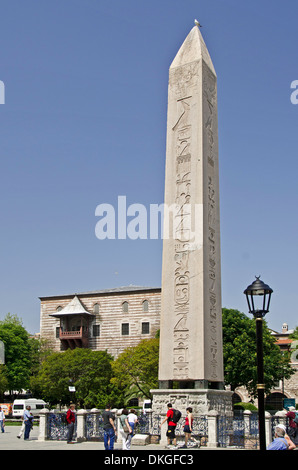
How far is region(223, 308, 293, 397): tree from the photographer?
152 feet

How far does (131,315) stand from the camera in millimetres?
59656

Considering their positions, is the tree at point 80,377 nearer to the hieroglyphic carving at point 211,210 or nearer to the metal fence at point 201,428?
the metal fence at point 201,428

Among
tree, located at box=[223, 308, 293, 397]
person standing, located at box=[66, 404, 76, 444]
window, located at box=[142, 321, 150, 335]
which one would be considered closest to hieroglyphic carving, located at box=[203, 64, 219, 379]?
person standing, located at box=[66, 404, 76, 444]

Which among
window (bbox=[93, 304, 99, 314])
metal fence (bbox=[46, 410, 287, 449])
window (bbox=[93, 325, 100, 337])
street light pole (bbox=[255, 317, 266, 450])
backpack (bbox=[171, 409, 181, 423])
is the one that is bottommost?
metal fence (bbox=[46, 410, 287, 449])

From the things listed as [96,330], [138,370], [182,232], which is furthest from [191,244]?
[96,330]

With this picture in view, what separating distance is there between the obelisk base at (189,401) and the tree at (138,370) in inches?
1100

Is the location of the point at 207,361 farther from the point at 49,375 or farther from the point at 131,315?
the point at 131,315

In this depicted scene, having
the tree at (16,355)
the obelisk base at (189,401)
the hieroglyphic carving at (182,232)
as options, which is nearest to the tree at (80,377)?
the tree at (16,355)

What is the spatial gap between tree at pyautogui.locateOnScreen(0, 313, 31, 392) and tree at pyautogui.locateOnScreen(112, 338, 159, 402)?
1102 cm

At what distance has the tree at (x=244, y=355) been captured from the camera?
46.5 m

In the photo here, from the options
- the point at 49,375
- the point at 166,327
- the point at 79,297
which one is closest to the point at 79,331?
the point at 79,297

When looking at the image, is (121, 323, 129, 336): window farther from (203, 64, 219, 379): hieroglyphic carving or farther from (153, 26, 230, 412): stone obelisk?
(203, 64, 219, 379): hieroglyphic carving

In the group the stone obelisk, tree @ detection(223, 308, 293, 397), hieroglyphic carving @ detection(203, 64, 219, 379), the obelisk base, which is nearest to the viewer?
the obelisk base
